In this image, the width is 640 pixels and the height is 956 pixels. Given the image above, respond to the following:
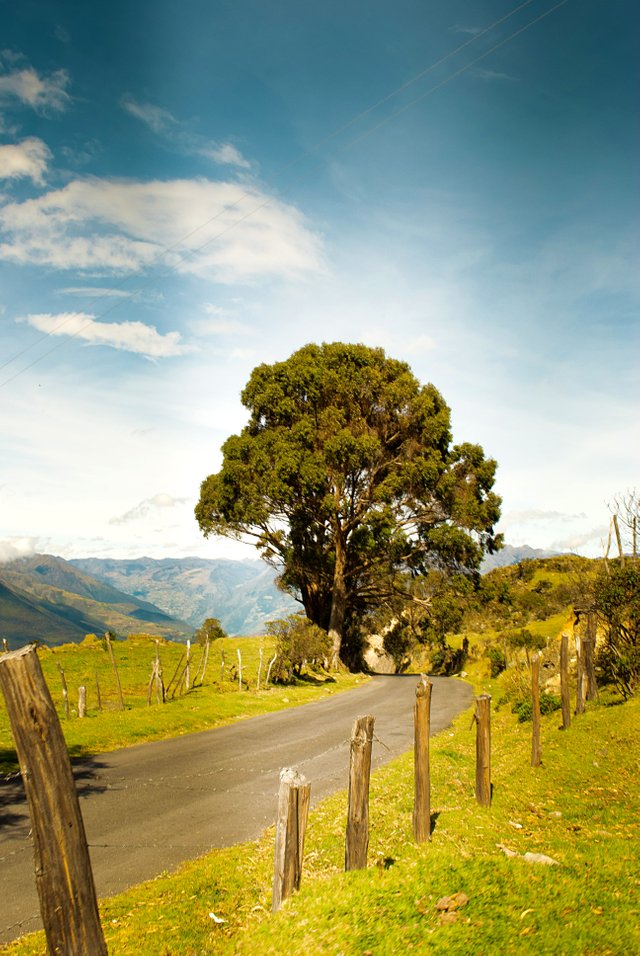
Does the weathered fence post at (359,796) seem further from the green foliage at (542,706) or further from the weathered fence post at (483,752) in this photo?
the green foliage at (542,706)

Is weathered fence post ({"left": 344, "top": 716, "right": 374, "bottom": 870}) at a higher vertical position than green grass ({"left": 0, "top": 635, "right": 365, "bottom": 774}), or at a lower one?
higher

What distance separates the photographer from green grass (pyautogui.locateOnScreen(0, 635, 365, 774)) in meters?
17.4

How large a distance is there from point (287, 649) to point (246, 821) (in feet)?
76.3

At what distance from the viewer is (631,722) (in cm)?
1577

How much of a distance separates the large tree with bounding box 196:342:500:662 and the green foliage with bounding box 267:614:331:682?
6.71 ft

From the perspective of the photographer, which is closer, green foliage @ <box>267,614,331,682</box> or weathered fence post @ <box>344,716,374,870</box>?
weathered fence post @ <box>344,716,374,870</box>

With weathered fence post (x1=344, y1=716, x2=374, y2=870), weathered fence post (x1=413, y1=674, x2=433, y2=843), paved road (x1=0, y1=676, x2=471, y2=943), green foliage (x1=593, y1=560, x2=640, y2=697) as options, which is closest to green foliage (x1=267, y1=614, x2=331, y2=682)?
paved road (x1=0, y1=676, x2=471, y2=943)

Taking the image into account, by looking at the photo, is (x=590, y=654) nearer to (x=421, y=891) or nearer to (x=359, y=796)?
(x=421, y=891)

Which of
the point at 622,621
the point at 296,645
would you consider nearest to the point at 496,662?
the point at 296,645

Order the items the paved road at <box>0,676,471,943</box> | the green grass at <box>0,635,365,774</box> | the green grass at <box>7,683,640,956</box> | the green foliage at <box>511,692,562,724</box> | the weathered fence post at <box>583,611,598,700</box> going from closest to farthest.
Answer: the green grass at <box>7,683,640,956</box>, the paved road at <box>0,676,471,943</box>, the green grass at <box>0,635,365,774</box>, the weathered fence post at <box>583,611,598,700</box>, the green foliage at <box>511,692,562,724</box>

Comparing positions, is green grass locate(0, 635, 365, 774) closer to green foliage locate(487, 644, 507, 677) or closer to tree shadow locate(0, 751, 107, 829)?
tree shadow locate(0, 751, 107, 829)

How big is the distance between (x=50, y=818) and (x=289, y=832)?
10.1 ft

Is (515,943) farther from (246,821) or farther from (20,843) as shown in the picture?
(20,843)

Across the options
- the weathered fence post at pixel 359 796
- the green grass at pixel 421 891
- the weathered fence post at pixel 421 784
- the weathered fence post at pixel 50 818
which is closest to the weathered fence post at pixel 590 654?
the green grass at pixel 421 891
